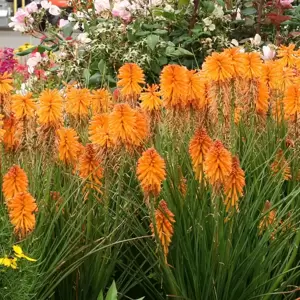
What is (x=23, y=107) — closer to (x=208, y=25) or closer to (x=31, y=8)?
(x=208, y=25)

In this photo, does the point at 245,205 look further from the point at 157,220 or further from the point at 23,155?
the point at 23,155

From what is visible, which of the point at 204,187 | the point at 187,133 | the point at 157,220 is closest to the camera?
the point at 157,220

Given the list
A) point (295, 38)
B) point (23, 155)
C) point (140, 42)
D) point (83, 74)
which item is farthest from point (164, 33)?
point (23, 155)

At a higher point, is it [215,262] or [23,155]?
[23,155]

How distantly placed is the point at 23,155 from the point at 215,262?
28.1 inches

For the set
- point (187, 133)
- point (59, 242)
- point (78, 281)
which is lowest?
point (78, 281)

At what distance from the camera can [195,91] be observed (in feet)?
8.43

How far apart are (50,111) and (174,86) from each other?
389 mm

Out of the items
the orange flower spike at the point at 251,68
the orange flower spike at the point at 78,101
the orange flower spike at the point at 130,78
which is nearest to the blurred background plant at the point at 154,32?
the orange flower spike at the point at 78,101

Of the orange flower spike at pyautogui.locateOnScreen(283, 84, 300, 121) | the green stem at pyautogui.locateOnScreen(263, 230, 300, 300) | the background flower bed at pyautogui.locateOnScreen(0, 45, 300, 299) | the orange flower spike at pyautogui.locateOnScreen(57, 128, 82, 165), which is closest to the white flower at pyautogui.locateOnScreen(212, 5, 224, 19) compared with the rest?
the background flower bed at pyautogui.locateOnScreen(0, 45, 300, 299)

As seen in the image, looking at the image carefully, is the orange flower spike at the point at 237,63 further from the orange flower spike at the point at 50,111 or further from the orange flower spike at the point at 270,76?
the orange flower spike at the point at 50,111

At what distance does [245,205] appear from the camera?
2.40 meters

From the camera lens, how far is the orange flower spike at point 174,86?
2465 mm

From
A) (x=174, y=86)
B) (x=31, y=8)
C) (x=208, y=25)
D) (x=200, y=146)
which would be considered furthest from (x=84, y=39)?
(x=200, y=146)
